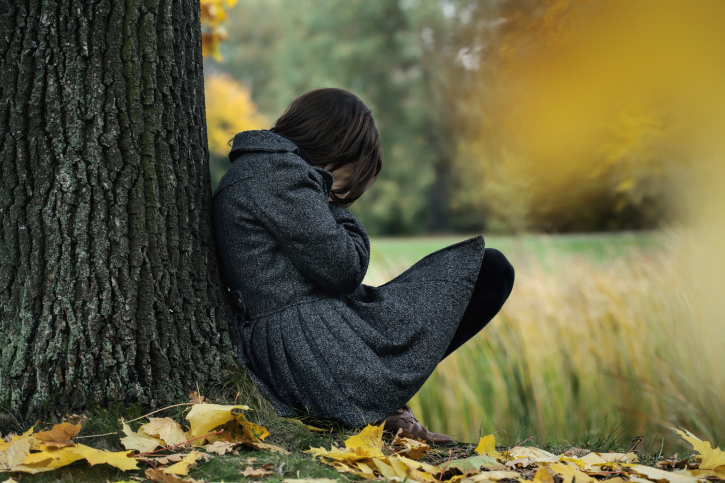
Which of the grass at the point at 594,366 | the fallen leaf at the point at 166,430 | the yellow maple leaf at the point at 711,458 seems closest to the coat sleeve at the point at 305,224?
the fallen leaf at the point at 166,430

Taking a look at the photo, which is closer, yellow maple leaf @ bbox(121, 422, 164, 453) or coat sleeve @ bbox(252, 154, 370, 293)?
yellow maple leaf @ bbox(121, 422, 164, 453)

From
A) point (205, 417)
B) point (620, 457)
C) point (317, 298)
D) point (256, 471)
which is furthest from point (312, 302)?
point (620, 457)

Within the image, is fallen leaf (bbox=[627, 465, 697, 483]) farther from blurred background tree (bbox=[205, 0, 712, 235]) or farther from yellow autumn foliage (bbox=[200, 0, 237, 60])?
yellow autumn foliage (bbox=[200, 0, 237, 60])

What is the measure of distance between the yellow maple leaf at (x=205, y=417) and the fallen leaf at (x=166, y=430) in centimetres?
4

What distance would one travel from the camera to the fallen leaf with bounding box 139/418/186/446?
132cm

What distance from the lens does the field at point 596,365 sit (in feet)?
8.73

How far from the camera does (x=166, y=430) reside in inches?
53.0

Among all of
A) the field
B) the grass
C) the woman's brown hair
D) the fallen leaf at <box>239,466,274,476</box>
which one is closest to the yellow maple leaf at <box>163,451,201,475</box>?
the fallen leaf at <box>239,466,274,476</box>

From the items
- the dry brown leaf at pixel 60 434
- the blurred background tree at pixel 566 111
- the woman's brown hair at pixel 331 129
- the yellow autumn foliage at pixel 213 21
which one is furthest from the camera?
the yellow autumn foliage at pixel 213 21

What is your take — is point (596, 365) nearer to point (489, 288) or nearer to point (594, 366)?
point (594, 366)

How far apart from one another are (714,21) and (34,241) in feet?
7.08

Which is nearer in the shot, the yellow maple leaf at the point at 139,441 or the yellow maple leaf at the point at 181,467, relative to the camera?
the yellow maple leaf at the point at 181,467

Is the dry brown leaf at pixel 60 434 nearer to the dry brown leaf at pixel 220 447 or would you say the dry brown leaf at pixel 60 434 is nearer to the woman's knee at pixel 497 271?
the dry brown leaf at pixel 220 447

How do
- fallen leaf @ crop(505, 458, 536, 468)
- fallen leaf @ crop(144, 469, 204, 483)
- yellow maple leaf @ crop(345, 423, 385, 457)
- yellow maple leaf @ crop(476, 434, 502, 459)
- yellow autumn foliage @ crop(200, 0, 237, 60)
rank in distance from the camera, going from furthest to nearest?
yellow autumn foliage @ crop(200, 0, 237, 60), yellow maple leaf @ crop(476, 434, 502, 459), fallen leaf @ crop(505, 458, 536, 468), yellow maple leaf @ crop(345, 423, 385, 457), fallen leaf @ crop(144, 469, 204, 483)
